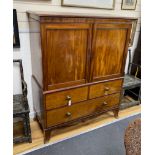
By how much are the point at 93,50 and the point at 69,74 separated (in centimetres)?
34

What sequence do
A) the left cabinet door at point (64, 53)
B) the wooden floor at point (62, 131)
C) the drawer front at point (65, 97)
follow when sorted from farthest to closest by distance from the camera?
the wooden floor at point (62, 131) → the drawer front at point (65, 97) → the left cabinet door at point (64, 53)

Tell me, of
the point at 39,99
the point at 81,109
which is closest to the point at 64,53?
the point at 39,99

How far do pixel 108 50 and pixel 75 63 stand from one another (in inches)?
15.9

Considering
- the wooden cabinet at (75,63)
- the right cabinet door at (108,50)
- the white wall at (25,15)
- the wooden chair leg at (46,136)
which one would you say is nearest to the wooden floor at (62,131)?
the wooden chair leg at (46,136)

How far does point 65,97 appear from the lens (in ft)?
5.60

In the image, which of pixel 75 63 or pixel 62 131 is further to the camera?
pixel 62 131

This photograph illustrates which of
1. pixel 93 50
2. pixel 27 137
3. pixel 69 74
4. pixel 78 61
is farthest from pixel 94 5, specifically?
pixel 27 137

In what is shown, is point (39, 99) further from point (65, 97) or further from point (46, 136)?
point (46, 136)

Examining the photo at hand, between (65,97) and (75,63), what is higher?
(75,63)

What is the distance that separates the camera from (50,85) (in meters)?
1.58

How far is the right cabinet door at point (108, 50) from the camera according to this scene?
5.42ft

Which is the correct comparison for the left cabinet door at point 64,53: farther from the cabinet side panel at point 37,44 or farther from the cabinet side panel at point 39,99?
the cabinet side panel at point 39,99

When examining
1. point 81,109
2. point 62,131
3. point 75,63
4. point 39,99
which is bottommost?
point 62,131
